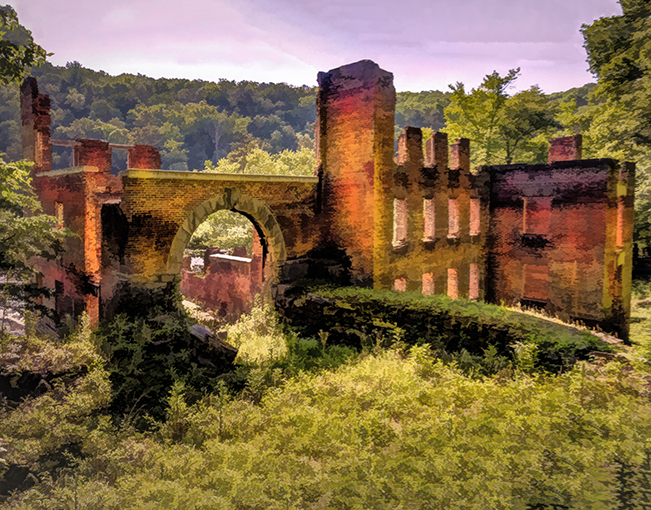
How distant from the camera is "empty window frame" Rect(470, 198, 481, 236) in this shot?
65.6 feet

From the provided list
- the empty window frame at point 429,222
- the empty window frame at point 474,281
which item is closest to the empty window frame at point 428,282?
the empty window frame at point 429,222

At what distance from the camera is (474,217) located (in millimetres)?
20234

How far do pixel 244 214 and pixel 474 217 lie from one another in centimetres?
1167

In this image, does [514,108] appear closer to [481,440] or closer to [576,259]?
[576,259]

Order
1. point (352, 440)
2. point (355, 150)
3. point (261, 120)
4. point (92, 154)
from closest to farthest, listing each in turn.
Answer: point (352, 440)
point (355, 150)
point (92, 154)
point (261, 120)

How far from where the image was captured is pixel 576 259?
59.5ft

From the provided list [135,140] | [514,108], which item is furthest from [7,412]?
[135,140]

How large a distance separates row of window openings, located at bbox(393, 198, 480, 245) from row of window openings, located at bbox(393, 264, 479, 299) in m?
1.43

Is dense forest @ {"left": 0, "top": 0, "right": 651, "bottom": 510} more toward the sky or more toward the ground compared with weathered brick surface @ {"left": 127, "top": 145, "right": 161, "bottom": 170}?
more toward the ground

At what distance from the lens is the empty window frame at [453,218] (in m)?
18.8

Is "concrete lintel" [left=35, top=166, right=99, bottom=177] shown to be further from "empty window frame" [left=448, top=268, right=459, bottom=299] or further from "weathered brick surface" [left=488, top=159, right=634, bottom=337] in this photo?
"weathered brick surface" [left=488, top=159, right=634, bottom=337]

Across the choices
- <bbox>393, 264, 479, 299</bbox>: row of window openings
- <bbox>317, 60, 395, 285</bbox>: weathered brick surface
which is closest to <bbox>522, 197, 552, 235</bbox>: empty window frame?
<bbox>393, 264, 479, 299</bbox>: row of window openings

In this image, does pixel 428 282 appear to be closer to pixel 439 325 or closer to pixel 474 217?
pixel 474 217

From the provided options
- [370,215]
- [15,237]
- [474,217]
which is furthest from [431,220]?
[15,237]
